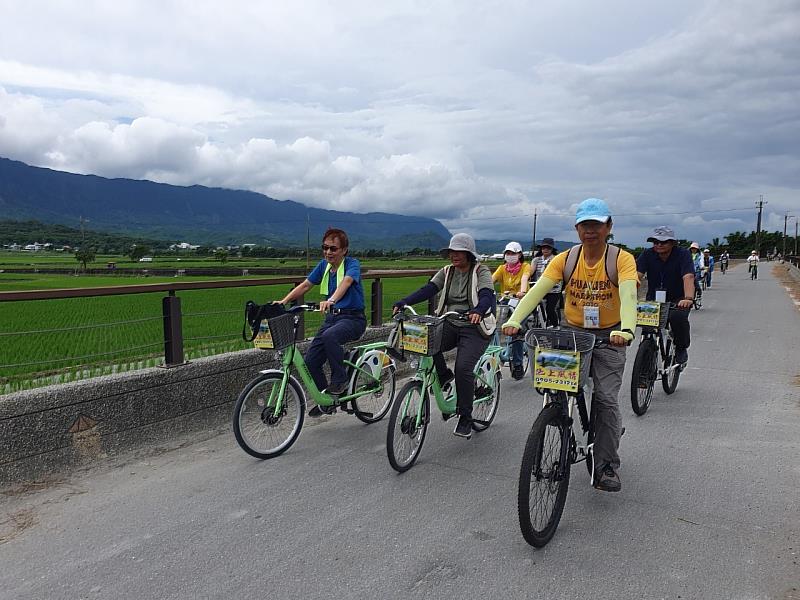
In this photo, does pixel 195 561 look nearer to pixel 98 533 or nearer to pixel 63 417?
pixel 98 533

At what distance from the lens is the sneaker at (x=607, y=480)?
156 inches

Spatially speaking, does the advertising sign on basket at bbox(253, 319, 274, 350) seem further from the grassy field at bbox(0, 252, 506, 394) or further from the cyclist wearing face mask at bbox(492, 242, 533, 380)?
the cyclist wearing face mask at bbox(492, 242, 533, 380)

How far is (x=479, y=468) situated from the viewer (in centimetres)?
464

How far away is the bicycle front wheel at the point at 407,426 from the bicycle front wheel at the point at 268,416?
3.02 feet

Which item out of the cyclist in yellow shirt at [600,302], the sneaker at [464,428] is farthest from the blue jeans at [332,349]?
the cyclist in yellow shirt at [600,302]

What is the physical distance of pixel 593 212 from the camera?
374 centimetres

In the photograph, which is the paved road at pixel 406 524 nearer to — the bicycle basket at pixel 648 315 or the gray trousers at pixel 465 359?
the gray trousers at pixel 465 359

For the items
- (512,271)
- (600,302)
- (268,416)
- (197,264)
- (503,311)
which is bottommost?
(197,264)

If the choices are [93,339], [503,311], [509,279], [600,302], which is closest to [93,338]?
[93,339]

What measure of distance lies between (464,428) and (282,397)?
1522 millimetres

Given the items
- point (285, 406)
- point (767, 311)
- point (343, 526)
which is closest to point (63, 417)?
point (285, 406)

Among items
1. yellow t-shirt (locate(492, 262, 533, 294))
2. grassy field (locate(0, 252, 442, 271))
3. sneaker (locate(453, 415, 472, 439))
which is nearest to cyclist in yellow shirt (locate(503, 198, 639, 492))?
sneaker (locate(453, 415, 472, 439))

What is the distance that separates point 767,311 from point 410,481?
15.2 metres

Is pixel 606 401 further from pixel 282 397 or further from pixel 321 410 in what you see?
pixel 321 410
